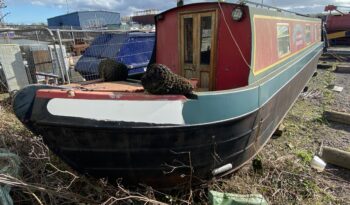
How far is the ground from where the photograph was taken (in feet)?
9.87

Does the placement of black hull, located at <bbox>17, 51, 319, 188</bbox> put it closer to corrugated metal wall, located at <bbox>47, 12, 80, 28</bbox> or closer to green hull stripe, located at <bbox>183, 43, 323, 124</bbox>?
green hull stripe, located at <bbox>183, 43, 323, 124</bbox>

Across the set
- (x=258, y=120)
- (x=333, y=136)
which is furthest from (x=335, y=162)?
(x=258, y=120)

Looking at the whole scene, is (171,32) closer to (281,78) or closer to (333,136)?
(281,78)

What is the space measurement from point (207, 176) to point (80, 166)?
147 cm

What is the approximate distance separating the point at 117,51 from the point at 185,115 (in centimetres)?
553

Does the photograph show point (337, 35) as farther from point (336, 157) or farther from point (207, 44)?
point (207, 44)

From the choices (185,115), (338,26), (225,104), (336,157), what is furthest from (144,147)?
(338,26)

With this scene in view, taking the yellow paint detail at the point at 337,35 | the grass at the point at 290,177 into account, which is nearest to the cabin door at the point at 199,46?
the grass at the point at 290,177

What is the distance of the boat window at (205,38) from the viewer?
4055 mm

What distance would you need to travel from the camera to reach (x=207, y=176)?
3.32m

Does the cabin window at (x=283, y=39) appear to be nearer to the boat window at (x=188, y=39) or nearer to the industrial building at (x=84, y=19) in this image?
the boat window at (x=188, y=39)

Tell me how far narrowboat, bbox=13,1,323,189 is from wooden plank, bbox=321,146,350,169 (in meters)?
0.99

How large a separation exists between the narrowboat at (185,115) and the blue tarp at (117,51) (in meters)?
3.70

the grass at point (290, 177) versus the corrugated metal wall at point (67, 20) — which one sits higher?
the corrugated metal wall at point (67, 20)
